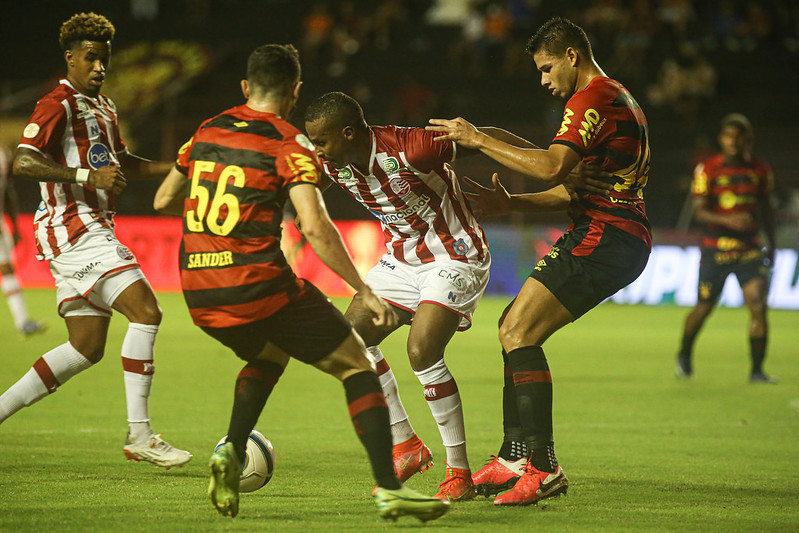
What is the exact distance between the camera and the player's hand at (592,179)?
18.9 feet

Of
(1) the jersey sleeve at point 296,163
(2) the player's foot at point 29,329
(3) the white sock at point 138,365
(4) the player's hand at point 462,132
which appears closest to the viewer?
(1) the jersey sleeve at point 296,163

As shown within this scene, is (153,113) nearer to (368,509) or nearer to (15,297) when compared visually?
(15,297)

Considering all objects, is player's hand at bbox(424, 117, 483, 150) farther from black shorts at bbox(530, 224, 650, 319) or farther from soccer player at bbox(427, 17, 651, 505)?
black shorts at bbox(530, 224, 650, 319)

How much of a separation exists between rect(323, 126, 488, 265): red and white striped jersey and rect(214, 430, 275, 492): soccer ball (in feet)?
4.69

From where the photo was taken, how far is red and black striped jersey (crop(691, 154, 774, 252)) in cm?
1118

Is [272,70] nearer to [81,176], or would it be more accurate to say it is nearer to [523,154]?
[523,154]

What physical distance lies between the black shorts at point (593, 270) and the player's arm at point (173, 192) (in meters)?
1.91

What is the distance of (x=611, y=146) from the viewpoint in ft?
18.7

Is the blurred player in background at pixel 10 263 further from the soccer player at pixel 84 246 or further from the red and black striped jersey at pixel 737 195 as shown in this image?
the red and black striped jersey at pixel 737 195

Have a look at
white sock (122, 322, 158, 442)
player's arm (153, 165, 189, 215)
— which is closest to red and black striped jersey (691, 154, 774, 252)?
white sock (122, 322, 158, 442)

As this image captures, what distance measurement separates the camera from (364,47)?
26.6 meters

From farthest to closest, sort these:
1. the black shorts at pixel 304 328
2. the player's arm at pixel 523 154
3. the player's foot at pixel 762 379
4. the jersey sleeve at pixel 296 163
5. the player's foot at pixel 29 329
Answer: the player's foot at pixel 29 329 → the player's foot at pixel 762 379 → the player's arm at pixel 523 154 → the black shorts at pixel 304 328 → the jersey sleeve at pixel 296 163

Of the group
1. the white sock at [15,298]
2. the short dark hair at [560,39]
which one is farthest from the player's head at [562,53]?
the white sock at [15,298]

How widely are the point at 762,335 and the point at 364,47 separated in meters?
17.5
